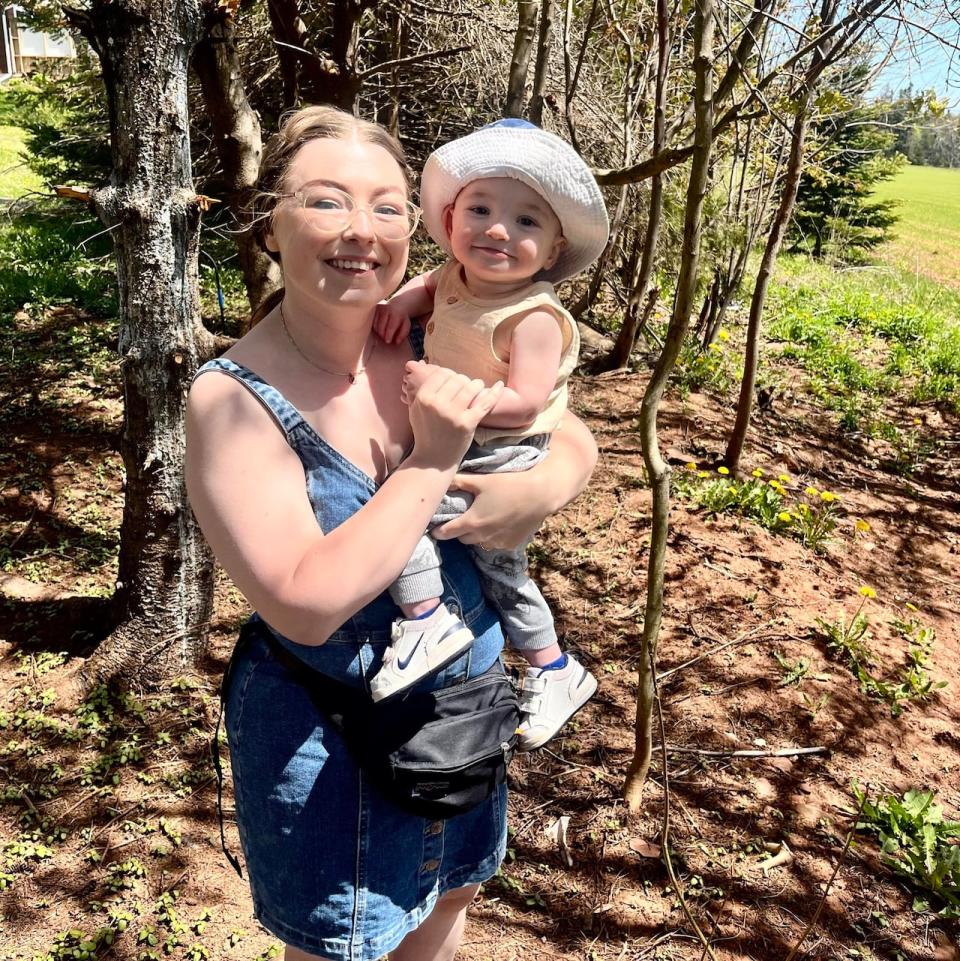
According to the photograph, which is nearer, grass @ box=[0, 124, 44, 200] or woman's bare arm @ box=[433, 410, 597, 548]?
woman's bare arm @ box=[433, 410, 597, 548]

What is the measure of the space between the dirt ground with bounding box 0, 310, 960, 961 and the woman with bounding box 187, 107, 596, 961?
131 cm

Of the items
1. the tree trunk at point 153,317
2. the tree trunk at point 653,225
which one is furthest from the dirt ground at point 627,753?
the tree trunk at point 653,225

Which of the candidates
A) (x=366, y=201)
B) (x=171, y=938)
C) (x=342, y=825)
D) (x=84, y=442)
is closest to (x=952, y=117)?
(x=366, y=201)

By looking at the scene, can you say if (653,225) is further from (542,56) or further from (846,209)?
(846,209)

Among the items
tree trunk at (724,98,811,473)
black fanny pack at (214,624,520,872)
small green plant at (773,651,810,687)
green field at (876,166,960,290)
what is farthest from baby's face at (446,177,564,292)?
green field at (876,166,960,290)

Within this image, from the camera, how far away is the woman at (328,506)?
1191 mm

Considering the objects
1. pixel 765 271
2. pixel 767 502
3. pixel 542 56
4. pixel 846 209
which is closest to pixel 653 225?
pixel 542 56

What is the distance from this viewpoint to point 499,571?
5.46 feet

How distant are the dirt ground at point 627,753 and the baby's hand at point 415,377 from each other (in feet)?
6.19

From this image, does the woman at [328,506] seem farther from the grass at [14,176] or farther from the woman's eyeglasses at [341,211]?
the grass at [14,176]

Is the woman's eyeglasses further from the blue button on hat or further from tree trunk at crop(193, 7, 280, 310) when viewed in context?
tree trunk at crop(193, 7, 280, 310)

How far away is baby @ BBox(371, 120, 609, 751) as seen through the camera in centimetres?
153

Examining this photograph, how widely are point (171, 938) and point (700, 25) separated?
271 cm

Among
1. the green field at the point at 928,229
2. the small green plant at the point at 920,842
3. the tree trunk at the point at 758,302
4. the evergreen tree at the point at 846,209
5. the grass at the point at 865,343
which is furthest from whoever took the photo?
the green field at the point at 928,229
